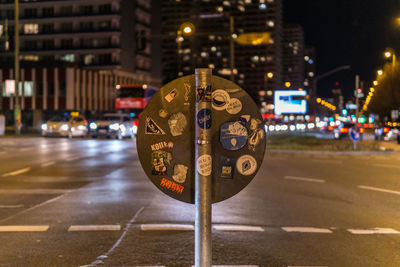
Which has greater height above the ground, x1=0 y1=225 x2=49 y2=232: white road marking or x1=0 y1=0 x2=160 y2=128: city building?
x1=0 y1=0 x2=160 y2=128: city building

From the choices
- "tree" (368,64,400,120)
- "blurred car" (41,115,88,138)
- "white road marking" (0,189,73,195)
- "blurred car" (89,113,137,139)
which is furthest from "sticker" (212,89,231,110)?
"tree" (368,64,400,120)

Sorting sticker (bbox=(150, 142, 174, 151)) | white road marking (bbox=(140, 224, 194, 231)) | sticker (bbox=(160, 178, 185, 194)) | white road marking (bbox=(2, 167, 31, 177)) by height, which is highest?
sticker (bbox=(150, 142, 174, 151))

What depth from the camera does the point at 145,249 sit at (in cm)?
658

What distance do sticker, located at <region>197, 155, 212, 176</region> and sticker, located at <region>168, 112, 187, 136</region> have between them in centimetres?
25

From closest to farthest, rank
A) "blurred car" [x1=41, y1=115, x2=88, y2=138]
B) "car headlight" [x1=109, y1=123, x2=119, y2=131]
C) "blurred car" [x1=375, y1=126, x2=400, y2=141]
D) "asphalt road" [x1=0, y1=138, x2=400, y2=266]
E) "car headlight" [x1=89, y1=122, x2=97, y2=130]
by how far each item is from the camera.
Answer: "asphalt road" [x1=0, y1=138, x2=400, y2=266]
"car headlight" [x1=109, y1=123, x2=119, y2=131]
"blurred car" [x1=41, y1=115, x2=88, y2=138]
"car headlight" [x1=89, y1=122, x2=97, y2=130]
"blurred car" [x1=375, y1=126, x2=400, y2=141]

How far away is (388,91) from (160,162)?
165 ft

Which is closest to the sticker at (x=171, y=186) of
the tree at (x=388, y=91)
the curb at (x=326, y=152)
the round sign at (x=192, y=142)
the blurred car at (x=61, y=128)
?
the round sign at (x=192, y=142)

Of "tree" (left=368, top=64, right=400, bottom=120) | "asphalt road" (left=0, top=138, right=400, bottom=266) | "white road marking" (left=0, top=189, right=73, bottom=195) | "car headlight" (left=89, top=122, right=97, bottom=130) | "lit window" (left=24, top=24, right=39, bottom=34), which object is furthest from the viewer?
"lit window" (left=24, top=24, right=39, bottom=34)

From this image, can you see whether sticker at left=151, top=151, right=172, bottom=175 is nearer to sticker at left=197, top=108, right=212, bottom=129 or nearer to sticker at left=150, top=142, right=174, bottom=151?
sticker at left=150, top=142, right=174, bottom=151

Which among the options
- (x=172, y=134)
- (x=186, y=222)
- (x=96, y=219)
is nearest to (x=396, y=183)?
(x=186, y=222)

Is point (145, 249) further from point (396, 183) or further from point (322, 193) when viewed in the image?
point (396, 183)

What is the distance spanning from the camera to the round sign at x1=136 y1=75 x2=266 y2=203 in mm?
3473

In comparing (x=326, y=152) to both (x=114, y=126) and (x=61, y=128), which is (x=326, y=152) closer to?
(x=114, y=126)

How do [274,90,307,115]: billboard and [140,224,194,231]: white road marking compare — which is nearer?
[140,224,194,231]: white road marking
